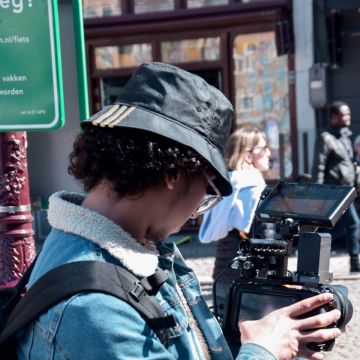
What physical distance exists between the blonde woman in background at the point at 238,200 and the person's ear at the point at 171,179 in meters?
3.54

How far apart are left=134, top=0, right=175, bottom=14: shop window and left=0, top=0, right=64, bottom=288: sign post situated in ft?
26.5

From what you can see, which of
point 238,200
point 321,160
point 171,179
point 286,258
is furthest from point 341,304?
point 321,160

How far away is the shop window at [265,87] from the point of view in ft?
35.7

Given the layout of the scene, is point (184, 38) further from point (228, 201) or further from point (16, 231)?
point (16, 231)

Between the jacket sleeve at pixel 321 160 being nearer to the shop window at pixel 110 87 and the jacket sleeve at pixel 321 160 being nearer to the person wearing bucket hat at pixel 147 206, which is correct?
the shop window at pixel 110 87

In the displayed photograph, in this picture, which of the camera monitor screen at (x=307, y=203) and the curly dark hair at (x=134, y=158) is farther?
the camera monitor screen at (x=307, y=203)

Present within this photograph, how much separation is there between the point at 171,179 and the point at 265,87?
9619 millimetres

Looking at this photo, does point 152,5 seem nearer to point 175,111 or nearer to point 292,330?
point 175,111

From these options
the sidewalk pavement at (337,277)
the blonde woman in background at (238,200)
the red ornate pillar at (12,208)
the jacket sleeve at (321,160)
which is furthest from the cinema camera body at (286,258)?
the jacket sleeve at (321,160)

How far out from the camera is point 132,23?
11.2 m

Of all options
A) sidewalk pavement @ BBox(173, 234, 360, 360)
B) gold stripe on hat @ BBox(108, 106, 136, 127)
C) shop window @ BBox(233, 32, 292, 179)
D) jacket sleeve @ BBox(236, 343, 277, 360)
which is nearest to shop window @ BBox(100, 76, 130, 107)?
→ shop window @ BBox(233, 32, 292, 179)

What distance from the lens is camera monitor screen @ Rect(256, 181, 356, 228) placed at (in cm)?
191

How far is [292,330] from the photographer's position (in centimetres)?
157

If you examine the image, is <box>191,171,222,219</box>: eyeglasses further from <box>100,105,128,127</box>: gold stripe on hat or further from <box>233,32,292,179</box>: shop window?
<box>233,32,292,179</box>: shop window
